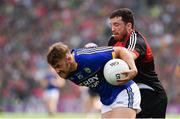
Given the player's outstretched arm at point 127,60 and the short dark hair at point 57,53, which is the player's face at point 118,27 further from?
the short dark hair at point 57,53

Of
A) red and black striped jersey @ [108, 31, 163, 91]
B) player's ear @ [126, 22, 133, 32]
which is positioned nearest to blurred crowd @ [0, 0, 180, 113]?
red and black striped jersey @ [108, 31, 163, 91]

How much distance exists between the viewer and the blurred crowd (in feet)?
69.4

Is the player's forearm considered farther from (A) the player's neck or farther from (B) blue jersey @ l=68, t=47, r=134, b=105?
(A) the player's neck

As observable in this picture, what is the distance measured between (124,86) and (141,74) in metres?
0.75

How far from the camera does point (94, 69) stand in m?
7.23

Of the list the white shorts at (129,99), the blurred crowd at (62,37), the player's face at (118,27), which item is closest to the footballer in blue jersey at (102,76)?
the white shorts at (129,99)

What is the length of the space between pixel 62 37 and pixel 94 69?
16259 mm

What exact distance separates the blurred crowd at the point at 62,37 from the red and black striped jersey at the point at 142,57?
1188 cm

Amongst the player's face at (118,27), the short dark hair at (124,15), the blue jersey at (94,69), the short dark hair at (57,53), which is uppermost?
the short dark hair at (124,15)

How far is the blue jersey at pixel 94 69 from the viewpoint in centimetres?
720

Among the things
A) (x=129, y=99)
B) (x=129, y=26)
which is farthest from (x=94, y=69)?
(x=129, y=26)

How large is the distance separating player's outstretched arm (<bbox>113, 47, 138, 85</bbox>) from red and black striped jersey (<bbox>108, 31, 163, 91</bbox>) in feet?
1.49

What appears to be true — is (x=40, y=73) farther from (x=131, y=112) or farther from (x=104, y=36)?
(x=131, y=112)

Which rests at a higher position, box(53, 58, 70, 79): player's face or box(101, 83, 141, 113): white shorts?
box(53, 58, 70, 79): player's face
